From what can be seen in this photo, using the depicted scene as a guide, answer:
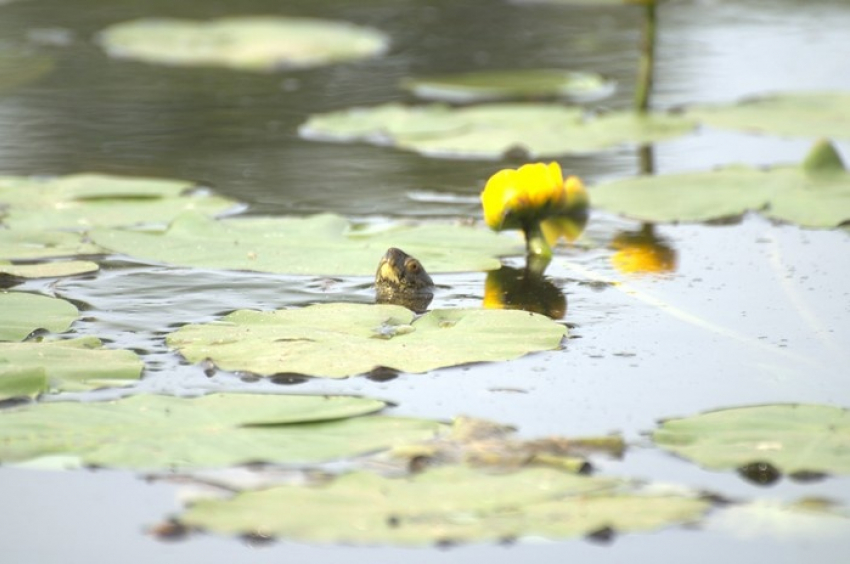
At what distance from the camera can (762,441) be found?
1.67 meters

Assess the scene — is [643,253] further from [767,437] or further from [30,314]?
[30,314]

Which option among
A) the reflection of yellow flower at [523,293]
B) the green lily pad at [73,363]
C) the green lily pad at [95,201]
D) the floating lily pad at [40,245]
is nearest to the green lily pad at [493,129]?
the green lily pad at [95,201]

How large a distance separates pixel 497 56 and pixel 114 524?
4.00m

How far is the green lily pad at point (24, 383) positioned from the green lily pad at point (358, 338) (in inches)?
9.3

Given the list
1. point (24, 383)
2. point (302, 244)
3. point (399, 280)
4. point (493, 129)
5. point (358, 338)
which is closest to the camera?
point (24, 383)

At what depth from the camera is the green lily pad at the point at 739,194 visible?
2854 mm

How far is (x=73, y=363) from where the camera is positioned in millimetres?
1948

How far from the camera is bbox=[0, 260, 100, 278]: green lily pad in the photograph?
96.9 inches

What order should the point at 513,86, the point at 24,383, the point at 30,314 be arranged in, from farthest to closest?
the point at 513,86 → the point at 30,314 → the point at 24,383

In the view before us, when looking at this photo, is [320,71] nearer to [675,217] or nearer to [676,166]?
[676,166]

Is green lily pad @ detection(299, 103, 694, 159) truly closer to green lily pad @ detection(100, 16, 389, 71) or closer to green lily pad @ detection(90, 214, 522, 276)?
green lily pad @ detection(90, 214, 522, 276)

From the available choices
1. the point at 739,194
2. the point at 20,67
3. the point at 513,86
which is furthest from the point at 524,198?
the point at 20,67

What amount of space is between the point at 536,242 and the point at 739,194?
54 centimetres

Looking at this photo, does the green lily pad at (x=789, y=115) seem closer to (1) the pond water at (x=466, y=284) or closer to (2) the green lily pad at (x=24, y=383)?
(1) the pond water at (x=466, y=284)
